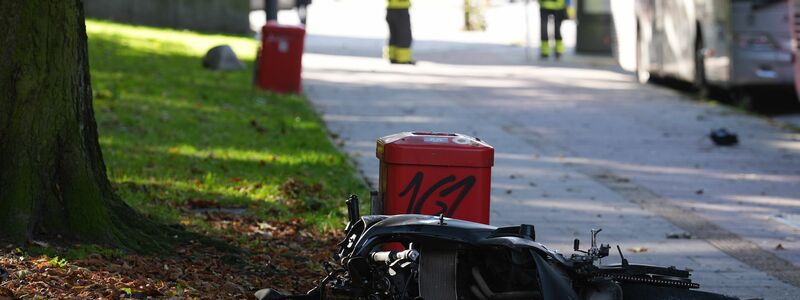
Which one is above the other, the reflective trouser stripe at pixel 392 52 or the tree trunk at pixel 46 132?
the tree trunk at pixel 46 132

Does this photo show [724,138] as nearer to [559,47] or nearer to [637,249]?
[637,249]

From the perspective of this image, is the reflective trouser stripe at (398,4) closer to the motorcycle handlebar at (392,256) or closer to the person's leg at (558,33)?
the person's leg at (558,33)

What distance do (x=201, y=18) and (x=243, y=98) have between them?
16.4 metres

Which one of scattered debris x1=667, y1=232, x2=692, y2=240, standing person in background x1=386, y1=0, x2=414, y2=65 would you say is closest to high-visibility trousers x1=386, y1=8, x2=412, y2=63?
standing person in background x1=386, y1=0, x2=414, y2=65

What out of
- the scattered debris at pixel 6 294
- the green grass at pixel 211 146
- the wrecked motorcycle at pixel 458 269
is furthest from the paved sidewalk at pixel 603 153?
the scattered debris at pixel 6 294

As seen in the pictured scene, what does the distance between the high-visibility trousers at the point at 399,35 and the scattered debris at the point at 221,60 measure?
3690 mm

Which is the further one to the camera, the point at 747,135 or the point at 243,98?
the point at 243,98

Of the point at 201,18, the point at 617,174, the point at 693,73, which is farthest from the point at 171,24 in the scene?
the point at 617,174

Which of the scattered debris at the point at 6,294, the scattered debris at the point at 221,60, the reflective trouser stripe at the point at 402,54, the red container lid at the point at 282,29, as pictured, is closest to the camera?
the scattered debris at the point at 6,294

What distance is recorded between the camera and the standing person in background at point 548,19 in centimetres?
2867

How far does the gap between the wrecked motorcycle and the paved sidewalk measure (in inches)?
83.7

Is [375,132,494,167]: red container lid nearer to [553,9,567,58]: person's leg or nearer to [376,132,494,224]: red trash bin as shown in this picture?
[376,132,494,224]: red trash bin

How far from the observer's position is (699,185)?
12.8m

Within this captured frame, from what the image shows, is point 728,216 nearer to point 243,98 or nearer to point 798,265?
point 798,265
